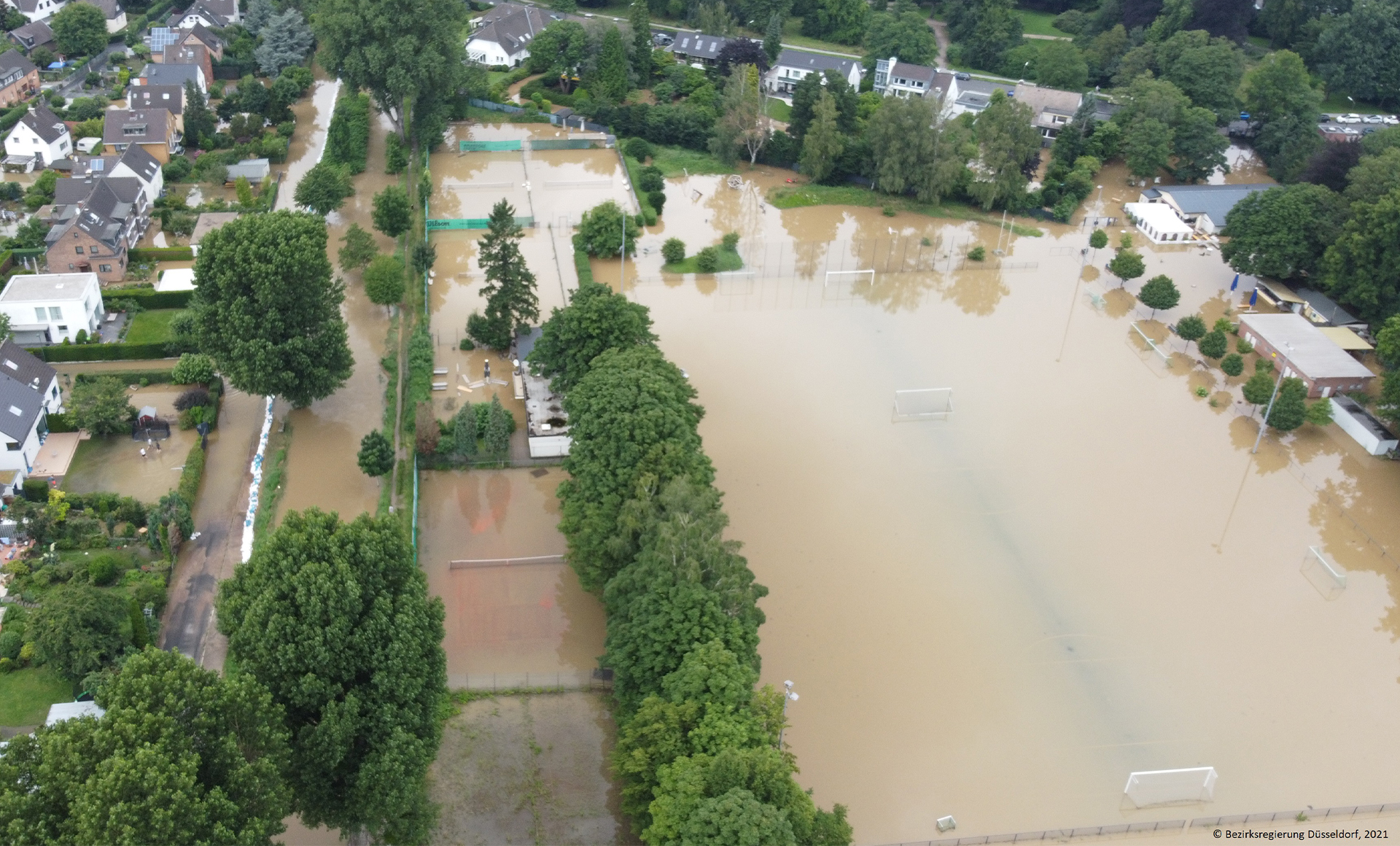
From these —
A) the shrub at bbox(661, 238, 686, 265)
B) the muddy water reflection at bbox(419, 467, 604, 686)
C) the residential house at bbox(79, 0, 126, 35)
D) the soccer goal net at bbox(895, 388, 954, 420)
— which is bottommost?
the muddy water reflection at bbox(419, 467, 604, 686)

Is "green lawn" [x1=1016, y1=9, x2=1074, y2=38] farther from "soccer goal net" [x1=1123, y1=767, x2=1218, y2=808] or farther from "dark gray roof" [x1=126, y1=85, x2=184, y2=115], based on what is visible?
"soccer goal net" [x1=1123, y1=767, x2=1218, y2=808]

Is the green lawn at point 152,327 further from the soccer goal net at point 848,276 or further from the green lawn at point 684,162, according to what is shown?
the soccer goal net at point 848,276

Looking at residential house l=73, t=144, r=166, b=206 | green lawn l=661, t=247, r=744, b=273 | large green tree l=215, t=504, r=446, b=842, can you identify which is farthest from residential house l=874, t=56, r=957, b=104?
large green tree l=215, t=504, r=446, b=842

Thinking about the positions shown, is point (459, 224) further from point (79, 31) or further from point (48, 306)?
point (79, 31)

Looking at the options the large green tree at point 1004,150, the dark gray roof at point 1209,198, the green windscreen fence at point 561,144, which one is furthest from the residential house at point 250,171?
the dark gray roof at point 1209,198

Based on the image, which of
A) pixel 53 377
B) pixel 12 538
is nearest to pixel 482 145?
pixel 53 377

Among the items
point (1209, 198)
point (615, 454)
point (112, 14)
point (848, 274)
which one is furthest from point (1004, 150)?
point (112, 14)
